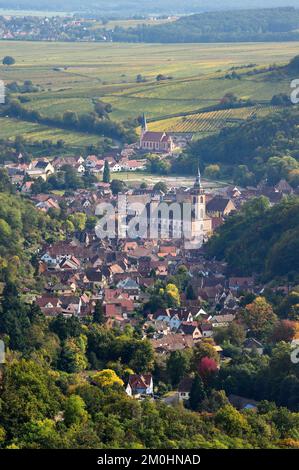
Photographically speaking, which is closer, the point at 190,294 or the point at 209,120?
the point at 190,294

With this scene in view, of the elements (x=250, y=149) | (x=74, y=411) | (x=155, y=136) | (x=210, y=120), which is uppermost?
(x=74, y=411)

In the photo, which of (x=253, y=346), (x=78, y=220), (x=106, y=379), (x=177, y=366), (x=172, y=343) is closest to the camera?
(x=106, y=379)

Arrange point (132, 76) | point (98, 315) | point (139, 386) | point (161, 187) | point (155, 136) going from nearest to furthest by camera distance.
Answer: point (139, 386), point (98, 315), point (161, 187), point (155, 136), point (132, 76)

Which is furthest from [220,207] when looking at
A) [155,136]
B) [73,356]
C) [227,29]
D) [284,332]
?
[227,29]

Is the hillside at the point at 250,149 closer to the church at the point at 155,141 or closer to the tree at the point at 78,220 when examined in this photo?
the church at the point at 155,141

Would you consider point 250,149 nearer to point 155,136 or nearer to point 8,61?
point 155,136

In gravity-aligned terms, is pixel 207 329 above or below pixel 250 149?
above

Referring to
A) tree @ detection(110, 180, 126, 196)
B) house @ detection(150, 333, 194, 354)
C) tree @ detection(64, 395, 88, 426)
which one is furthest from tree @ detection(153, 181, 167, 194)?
tree @ detection(64, 395, 88, 426)
